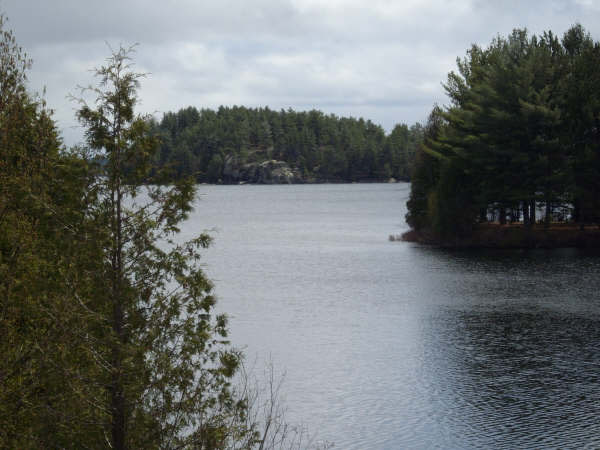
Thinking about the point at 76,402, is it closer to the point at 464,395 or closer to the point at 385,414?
the point at 385,414

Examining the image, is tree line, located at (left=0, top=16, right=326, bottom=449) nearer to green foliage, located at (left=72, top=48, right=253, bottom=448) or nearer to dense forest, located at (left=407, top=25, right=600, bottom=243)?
green foliage, located at (left=72, top=48, right=253, bottom=448)

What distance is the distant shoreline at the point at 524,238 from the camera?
6838cm

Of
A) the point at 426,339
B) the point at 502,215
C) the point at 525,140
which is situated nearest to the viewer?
the point at 426,339

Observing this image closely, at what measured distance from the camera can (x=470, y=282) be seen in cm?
5031

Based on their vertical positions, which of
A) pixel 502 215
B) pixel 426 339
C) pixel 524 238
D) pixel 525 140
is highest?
pixel 525 140

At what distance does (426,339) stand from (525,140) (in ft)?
125

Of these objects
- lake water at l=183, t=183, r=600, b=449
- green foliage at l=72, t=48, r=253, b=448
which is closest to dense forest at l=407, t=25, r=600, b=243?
lake water at l=183, t=183, r=600, b=449

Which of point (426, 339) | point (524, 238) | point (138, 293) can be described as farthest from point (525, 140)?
point (138, 293)

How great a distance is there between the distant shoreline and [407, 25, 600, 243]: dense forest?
0.82 m

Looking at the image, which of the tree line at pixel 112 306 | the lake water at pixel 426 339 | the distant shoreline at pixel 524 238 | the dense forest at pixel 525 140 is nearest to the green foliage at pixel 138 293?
the tree line at pixel 112 306

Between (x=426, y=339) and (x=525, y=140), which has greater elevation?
(x=525, y=140)

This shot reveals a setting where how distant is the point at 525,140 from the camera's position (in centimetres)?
6838

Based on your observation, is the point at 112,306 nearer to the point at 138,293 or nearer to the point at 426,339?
the point at 138,293

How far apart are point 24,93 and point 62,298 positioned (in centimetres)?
599
